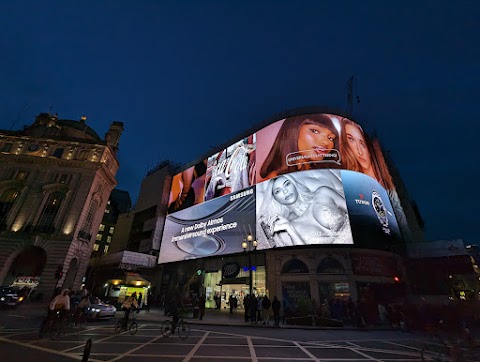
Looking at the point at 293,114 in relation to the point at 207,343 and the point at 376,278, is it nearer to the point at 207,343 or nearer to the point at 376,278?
the point at 376,278

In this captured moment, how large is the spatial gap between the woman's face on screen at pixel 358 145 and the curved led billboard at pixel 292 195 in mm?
71

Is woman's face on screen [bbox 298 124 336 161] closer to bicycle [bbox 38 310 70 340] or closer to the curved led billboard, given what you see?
the curved led billboard

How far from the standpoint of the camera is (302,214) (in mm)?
24750

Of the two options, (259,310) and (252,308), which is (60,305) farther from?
(259,310)

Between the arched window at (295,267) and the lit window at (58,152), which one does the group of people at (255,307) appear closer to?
the arched window at (295,267)

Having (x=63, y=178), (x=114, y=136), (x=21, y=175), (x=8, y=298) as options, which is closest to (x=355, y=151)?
(x=8, y=298)

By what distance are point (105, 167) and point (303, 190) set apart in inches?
1127

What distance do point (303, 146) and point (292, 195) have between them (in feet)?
20.0

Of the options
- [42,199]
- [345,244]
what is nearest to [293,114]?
[345,244]

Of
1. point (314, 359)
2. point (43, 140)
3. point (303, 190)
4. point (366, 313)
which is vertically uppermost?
point (43, 140)

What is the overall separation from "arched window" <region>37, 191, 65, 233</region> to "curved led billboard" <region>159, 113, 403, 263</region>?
14.4 meters

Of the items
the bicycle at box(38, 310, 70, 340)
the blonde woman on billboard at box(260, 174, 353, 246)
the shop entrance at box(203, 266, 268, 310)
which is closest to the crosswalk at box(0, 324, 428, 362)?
the bicycle at box(38, 310, 70, 340)

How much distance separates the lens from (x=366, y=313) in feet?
64.3

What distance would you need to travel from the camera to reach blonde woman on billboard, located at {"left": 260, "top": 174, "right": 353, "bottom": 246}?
23.0 meters
